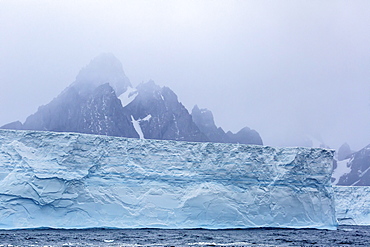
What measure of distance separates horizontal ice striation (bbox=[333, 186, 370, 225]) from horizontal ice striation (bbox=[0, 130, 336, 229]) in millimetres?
7753

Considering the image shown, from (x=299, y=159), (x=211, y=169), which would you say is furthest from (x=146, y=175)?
(x=299, y=159)

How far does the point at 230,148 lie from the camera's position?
16.2 m

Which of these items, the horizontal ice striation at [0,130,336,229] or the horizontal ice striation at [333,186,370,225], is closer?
the horizontal ice striation at [0,130,336,229]

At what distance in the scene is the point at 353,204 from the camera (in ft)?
81.4

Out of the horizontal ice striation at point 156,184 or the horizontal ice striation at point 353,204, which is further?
the horizontal ice striation at point 353,204

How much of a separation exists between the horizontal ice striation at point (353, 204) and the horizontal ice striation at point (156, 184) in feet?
25.4

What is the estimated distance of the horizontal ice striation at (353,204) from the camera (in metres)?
24.3

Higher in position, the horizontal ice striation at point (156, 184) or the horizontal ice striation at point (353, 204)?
the horizontal ice striation at point (156, 184)

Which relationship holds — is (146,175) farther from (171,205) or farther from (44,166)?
(44,166)

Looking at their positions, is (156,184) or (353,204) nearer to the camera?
(156,184)

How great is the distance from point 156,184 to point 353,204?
46.5 ft

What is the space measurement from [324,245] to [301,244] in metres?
0.55

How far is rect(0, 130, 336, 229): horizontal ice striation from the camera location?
14.0 meters

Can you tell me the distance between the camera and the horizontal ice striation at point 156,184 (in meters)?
14.0
